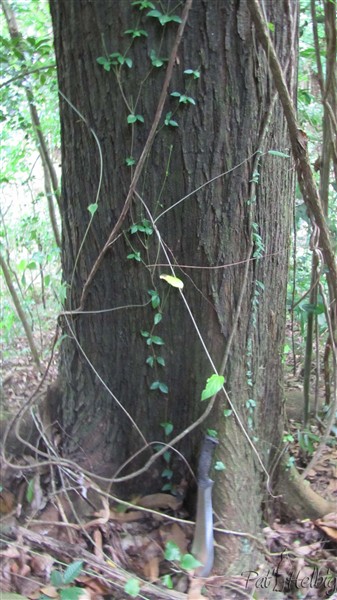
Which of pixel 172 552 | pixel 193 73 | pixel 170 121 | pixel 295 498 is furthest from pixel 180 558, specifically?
pixel 193 73

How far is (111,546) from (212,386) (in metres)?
0.79

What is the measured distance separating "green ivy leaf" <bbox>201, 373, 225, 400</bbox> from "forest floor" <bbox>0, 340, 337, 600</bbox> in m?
0.59

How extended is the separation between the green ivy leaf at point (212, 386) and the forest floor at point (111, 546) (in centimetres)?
59

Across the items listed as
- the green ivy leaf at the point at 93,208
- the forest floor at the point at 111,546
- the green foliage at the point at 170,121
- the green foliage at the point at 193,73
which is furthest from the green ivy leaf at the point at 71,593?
the green foliage at the point at 193,73

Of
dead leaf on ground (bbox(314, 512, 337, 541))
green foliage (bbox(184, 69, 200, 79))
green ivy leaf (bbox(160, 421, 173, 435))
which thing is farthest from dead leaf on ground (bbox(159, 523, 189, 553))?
green foliage (bbox(184, 69, 200, 79))

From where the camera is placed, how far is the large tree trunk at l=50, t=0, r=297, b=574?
1807mm

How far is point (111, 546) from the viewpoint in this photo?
6.55 ft

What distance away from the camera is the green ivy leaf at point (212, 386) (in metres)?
1.82

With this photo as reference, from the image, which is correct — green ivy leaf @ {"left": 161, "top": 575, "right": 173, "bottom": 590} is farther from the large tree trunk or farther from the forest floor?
the large tree trunk

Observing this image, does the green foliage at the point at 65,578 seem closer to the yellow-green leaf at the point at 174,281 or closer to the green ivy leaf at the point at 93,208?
the yellow-green leaf at the point at 174,281

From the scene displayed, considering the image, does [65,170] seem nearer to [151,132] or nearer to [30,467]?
[151,132]

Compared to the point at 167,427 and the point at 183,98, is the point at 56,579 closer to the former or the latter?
the point at 167,427

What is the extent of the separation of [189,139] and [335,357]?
1.19 m

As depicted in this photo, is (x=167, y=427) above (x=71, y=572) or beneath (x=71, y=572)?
above
